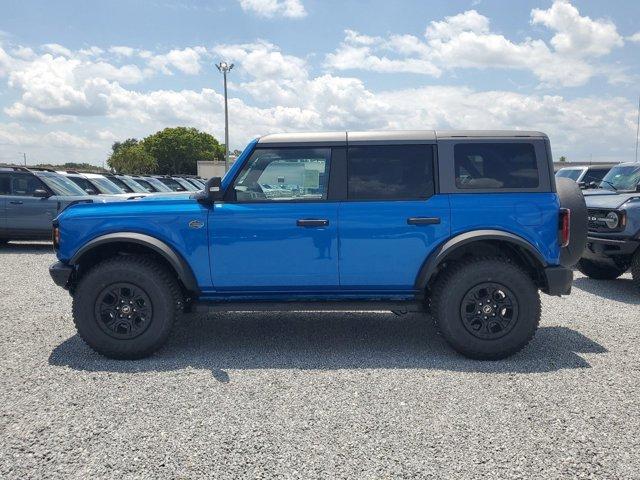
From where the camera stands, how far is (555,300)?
20.9ft

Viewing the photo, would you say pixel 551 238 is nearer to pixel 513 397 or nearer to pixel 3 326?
pixel 513 397

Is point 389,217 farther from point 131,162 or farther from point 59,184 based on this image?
point 131,162

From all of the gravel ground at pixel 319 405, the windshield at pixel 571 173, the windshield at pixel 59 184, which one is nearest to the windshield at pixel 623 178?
the windshield at pixel 571 173

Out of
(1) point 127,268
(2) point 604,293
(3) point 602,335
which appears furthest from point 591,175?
(1) point 127,268

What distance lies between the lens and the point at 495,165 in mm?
4230

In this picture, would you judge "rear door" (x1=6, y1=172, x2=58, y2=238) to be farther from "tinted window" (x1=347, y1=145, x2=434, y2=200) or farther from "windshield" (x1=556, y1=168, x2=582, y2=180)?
"windshield" (x1=556, y1=168, x2=582, y2=180)

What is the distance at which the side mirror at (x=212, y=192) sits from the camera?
4195 mm

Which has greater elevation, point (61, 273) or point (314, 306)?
point (61, 273)

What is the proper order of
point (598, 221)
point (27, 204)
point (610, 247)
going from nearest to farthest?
point (610, 247) < point (598, 221) < point (27, 204)

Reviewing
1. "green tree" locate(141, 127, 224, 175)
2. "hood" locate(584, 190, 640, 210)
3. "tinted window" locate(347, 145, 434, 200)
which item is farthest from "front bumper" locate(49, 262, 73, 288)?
"green tree" locate(141, 127, 224, 175)

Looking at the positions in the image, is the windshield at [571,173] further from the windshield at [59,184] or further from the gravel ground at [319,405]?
the windshield at [59,184]

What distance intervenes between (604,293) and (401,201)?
4321 mm

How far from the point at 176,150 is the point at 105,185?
7642 cm

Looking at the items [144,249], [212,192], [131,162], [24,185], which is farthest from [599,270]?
[131,162]
